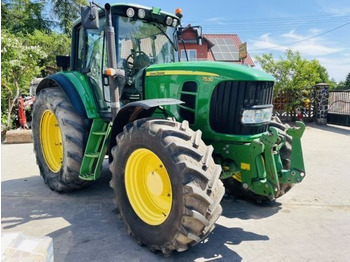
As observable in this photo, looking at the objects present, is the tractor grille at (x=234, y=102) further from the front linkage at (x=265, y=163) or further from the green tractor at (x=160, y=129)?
the front linkage at (x=265, y=163)

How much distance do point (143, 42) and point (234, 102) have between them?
5.32ft

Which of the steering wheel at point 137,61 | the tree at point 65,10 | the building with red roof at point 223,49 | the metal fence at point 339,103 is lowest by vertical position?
the metal fence at point 339,103

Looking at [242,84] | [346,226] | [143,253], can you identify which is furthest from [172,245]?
[346,226]

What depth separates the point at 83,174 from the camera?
155 inches

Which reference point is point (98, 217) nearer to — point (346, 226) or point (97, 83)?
point (97, 83)

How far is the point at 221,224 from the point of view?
140 inches

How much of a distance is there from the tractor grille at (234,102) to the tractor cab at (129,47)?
42.1 inches

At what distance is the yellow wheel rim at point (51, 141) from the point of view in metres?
4.84

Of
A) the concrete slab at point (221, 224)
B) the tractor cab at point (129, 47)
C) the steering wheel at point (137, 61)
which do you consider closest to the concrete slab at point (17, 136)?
the concrete slab at point (221, 224)

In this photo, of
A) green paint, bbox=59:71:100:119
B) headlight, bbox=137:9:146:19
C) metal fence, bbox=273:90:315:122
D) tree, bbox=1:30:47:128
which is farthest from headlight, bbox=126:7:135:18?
metal fence, bbox=273:90:315:122

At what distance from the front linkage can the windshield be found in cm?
166

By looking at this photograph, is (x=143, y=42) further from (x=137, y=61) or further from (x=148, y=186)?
(x=148, y=186)

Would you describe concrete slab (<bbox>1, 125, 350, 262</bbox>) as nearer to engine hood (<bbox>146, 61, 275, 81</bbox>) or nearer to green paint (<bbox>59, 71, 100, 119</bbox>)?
green paint (<bbox>59, 71, 100, 119</bbox>)

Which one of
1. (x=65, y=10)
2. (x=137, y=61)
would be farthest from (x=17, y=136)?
(x=65, y=10)
